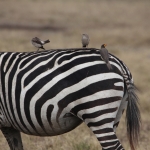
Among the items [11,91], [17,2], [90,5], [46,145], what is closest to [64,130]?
[11,91]

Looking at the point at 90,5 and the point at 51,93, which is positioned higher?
the point at 90,5

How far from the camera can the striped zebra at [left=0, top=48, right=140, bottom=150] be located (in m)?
4.77

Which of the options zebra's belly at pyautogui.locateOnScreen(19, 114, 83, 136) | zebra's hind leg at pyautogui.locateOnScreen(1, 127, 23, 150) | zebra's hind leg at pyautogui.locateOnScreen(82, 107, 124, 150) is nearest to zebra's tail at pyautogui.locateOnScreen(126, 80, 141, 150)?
zebra's hind leg at pyautogui.locateOnScreen(82, 107, 124, 150)

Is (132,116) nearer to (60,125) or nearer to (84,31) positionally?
(60,125)

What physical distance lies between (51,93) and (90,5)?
138 ft

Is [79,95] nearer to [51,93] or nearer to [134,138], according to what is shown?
[51,93]

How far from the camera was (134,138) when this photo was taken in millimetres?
5141

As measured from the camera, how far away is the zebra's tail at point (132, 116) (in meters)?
5.02

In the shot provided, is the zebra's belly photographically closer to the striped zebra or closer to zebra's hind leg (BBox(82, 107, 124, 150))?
the striped zebra

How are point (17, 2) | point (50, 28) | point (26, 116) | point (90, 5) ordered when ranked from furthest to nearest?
point (90, 5), point (17, 2), point (50, 28), point (26, 116)

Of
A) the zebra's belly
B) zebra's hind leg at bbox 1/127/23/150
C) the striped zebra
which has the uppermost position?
the striped zebra

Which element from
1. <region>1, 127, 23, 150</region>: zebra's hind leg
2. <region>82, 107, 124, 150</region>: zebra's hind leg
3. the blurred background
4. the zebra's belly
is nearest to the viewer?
<region>82, 107, 124, 150</region>: zebra's hind leg

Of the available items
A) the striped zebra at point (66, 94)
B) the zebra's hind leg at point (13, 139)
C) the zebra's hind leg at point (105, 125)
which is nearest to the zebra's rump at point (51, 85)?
the striped zebra at point (66, 94)

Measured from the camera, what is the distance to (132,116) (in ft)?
16.8
